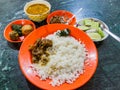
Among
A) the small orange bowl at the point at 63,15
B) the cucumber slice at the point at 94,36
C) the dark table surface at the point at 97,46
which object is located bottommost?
the dark table surface at the point at 97,46

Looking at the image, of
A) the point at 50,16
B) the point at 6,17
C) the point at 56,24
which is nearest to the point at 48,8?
the point at 50,16

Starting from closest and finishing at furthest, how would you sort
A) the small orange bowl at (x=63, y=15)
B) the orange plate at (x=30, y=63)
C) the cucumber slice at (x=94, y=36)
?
the orange plate at (x=30, y=63) → the cucumber slice at (x=94, y=36) → the small orange bowl at (x=63, y=15)

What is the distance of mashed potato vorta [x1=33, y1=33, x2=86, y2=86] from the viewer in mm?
1154

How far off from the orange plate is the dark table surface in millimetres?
79

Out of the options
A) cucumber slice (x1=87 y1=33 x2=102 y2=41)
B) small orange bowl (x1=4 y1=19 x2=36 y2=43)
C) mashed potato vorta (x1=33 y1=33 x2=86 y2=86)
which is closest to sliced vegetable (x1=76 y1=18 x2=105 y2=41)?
cucumber slice (x1=87 y1=33 x2=102 y2=41)

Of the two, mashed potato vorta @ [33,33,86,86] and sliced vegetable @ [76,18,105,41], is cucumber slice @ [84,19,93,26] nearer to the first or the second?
sliced vegetable @ [76,18,105,41]

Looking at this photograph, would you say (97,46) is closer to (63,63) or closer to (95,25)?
(95,25)

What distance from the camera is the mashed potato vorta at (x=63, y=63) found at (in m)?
1.15

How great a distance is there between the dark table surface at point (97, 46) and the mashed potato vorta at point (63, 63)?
97 millimetres

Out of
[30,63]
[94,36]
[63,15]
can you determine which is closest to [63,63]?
[30,63]

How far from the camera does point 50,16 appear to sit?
1514 millimetres

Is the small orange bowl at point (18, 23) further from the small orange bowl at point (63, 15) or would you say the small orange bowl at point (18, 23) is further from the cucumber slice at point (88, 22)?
the cucumber slice at point (88, 22)

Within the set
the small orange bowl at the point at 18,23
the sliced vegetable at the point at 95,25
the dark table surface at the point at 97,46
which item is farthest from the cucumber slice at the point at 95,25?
the small orange bowl at the point at 18,23

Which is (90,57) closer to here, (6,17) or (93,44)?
(93,44)
